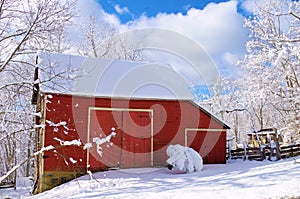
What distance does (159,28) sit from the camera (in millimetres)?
20969

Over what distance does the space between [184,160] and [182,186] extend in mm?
3066

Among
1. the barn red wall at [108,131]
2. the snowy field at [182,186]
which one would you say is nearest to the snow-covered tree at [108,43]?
the barn red wall at [108,131]

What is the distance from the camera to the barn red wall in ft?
37.1

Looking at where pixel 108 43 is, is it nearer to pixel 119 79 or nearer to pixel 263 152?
pixel 119 79

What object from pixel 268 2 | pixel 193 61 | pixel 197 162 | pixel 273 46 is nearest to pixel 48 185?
pixel 197 162

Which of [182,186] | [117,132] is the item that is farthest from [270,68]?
[182,186]

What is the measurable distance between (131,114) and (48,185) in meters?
4.06

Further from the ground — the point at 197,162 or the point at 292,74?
the point at 292,74

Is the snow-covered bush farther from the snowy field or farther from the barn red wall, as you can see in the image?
the barn red wall

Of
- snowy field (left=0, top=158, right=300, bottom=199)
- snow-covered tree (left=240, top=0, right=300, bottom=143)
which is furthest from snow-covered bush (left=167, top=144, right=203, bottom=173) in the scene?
snow-covered tree (left=240, top=0, right=300, bottom=143)

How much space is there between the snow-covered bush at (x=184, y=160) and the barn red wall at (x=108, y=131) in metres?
1.28

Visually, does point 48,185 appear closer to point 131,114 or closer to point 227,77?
point 131,114

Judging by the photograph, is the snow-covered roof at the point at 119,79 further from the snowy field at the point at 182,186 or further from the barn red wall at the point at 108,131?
the snowy field at the point at 182,186

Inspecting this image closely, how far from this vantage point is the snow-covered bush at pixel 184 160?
1191 centimetres
